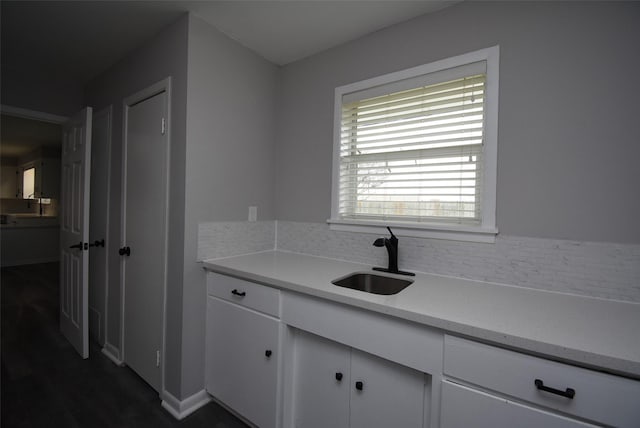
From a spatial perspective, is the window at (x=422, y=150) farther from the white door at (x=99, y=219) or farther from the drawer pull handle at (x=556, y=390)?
the white door at (x=99, y=219)

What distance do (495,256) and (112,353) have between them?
3020 mm

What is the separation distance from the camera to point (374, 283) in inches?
65.7

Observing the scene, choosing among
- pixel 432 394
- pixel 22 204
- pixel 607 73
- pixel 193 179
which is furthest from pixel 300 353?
pixel 22 204

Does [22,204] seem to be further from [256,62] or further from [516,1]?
[516,1]

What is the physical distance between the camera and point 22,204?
22.7ft

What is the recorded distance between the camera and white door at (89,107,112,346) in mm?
2363

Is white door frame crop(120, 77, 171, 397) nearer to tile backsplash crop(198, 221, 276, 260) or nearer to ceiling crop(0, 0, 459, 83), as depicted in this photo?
tile backsplash crop(198, 221, 276, 260)

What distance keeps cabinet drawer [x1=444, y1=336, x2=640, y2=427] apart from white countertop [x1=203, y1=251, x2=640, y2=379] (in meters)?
0.03

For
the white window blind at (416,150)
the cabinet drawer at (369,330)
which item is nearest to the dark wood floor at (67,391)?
the cabinet drawer at (369,330)

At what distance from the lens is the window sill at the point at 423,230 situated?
145 centimetres

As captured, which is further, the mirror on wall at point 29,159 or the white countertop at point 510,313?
the mirror on wall at point 29,159

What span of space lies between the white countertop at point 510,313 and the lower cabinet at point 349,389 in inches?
11.8

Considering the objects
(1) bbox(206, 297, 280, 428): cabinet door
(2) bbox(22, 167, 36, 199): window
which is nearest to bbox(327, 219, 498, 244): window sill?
(1) bbox(206, 297, 280, 428): cabinet door

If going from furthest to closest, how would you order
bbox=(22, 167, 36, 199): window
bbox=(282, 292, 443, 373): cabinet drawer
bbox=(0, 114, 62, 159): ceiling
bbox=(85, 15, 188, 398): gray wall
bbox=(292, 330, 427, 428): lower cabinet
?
bbox=(22, 167, 36, 199): window < bbox=(0, 114, 62, 159): ceiling < bbox=(85, 15, 188, 398): gray wall < bbox=(292, 330, 427, 428): lower cabinet < bbox=(282, 292, 443, 373): cabinet drawer
